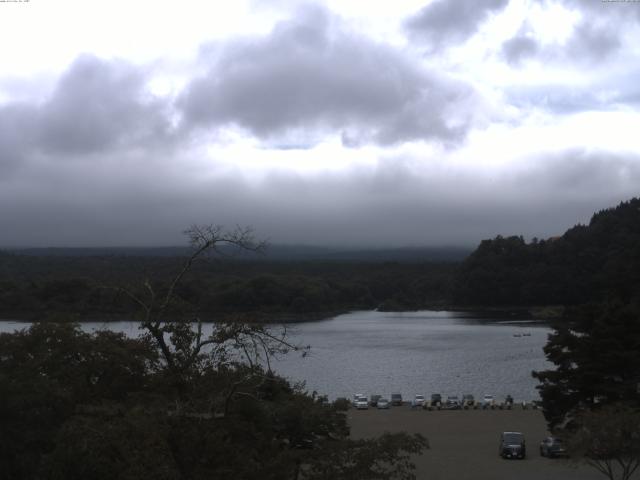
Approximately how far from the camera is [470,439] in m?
24.1

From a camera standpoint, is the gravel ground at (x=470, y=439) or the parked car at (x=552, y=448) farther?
the parked car at (x=552, y=448)

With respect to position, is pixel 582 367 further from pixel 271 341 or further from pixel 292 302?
pixel 292 302

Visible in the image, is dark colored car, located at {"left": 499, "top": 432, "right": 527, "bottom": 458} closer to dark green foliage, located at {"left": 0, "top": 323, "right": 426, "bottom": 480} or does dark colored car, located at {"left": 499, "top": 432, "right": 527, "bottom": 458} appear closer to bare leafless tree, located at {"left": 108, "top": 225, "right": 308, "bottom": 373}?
dark green foliage, located at {"left": 0, "top": 323, "right": 426, "bottom": 480}

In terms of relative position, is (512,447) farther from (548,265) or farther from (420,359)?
(548,265)

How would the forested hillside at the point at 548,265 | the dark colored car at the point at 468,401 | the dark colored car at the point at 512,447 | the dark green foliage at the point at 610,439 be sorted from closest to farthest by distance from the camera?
the dark green foliage at the point at 610,439
the dark colored car at the point at 512,447
the dark colored car at the point at 468,401
the forested hillside at the point at 548,265

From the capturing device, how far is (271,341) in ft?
24.2

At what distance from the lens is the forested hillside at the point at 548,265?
89.8 metres

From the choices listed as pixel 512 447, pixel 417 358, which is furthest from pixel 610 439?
pixel 417 358

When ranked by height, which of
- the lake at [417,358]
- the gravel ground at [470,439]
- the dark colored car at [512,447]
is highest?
the dark colored car at [512,447]

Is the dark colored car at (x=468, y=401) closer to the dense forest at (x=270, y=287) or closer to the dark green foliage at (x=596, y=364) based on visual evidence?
the dense forest at (x=270, y=287)

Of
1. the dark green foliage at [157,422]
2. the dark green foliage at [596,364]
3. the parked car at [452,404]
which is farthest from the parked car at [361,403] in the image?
the dark green foliage at [157,422]

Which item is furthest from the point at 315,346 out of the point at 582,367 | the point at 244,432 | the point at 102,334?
the point at 244,432

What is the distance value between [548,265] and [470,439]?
7424 centimetres

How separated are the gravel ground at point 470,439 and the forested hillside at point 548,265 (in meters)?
59.8
